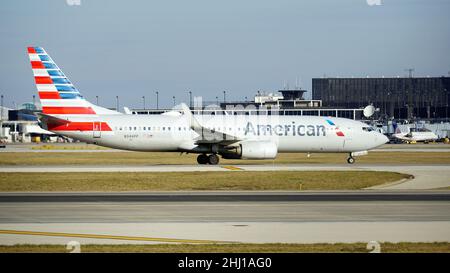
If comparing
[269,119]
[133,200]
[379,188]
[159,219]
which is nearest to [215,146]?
[269,119]

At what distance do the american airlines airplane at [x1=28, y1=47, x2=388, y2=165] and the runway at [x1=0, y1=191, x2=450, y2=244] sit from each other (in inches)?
868

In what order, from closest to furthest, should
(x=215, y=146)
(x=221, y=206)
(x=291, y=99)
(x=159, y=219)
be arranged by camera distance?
(x=159, y=219) < (x=221, y=206) < (x=215, y=146) < (x=291, y=99)

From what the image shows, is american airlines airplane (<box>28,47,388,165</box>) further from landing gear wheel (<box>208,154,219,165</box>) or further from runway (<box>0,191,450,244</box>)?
runway (<box>0,191,450,244</box>)

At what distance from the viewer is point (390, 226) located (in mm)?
22750

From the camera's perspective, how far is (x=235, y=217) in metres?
24.9

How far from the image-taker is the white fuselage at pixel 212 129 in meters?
55.5

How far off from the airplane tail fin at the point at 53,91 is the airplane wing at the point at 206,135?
7.83 metres

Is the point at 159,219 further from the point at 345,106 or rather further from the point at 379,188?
the point at 345,106

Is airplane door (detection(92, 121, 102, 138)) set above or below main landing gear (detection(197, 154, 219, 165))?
above

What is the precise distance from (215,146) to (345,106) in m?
135

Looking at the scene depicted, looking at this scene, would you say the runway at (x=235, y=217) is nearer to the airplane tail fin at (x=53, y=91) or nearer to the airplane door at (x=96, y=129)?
the airplane door at (x=96, y=129)

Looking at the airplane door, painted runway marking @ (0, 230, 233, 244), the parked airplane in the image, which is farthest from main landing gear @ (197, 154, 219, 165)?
the parked airplane

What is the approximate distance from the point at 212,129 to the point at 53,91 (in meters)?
12.2

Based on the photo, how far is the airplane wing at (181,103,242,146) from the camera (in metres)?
54.2
